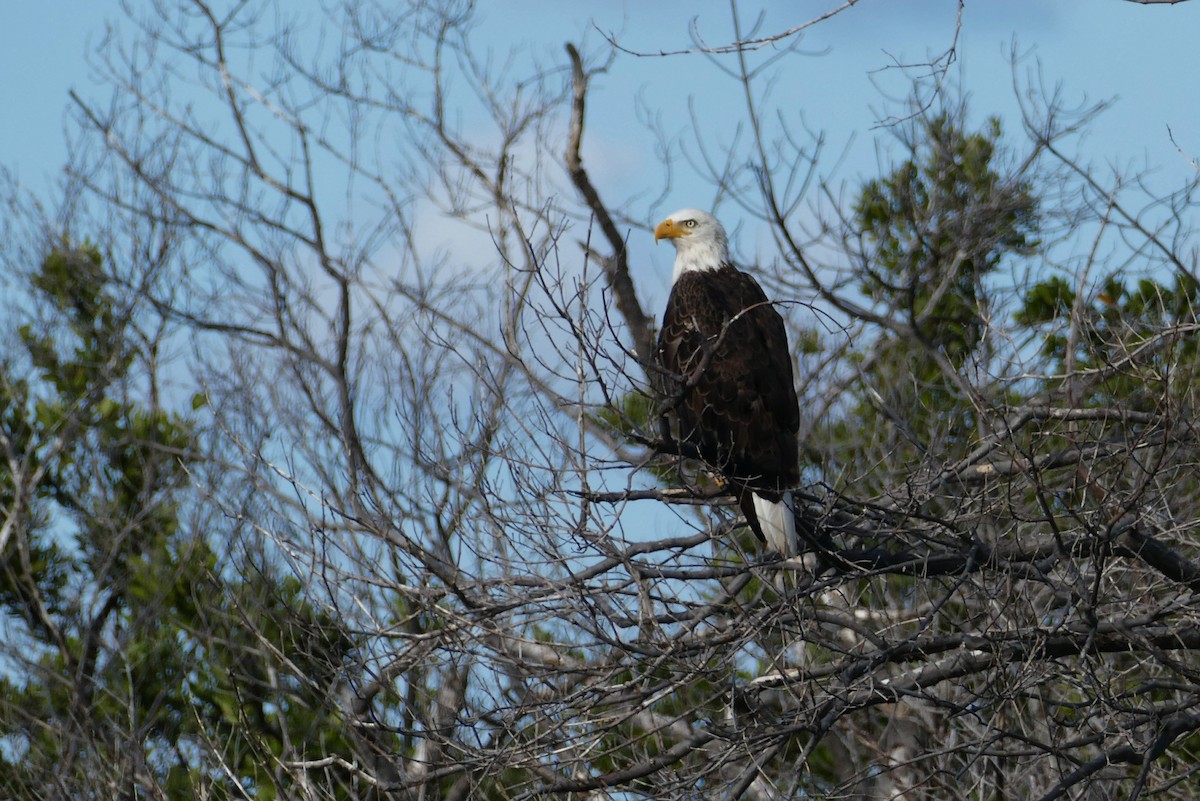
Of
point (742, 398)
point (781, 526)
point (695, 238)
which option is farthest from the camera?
point (695, 238)

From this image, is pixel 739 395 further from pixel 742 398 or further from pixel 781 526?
pixel 781 526

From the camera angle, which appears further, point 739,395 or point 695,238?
point 695,238

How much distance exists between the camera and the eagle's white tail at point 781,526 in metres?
5.86

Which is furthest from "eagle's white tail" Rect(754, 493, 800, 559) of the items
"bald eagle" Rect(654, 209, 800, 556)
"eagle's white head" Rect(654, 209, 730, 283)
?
"eagle's white head" Rect(654, 209, 730, 283)

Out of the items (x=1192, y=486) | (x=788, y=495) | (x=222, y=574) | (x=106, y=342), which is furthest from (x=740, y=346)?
(x=106, y=342)

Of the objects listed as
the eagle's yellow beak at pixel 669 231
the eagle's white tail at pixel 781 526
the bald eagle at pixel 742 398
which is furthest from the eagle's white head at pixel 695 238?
the eagle's white tail at pixel 781 526

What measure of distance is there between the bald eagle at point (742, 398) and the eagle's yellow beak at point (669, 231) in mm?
657

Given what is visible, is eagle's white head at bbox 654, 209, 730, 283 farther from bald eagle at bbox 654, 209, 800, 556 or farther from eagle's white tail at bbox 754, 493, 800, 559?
eagle's white tail at bbox 754, 493, 800, 559

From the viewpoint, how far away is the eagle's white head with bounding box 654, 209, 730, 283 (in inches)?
293

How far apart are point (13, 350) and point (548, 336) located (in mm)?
13034

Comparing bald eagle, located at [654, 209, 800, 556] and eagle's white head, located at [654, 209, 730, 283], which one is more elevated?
eagle's white head, located at [654, 209, 730, 283]

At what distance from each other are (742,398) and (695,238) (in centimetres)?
145

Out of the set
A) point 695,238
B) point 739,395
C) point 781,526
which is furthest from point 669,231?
point 781,526

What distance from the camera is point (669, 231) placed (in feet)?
25.0
